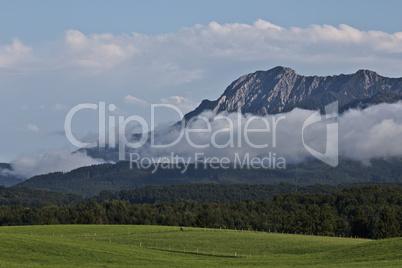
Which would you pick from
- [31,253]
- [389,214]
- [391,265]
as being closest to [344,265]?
[391,265]

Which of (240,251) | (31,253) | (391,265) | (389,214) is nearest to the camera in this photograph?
(391,265)

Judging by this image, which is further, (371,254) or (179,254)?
(179,254)

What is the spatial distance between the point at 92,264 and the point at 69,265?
3445 millimetres

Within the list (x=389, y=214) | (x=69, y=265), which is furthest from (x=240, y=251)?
(x=389, y=214)

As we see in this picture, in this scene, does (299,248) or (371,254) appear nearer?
(371,254)

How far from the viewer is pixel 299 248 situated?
106 meters

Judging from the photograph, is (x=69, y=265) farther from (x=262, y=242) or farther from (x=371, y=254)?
(x=262, y=242)

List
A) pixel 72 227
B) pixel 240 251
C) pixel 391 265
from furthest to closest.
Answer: pixel 72 227 → pixel 240 251 → pixel 391 265

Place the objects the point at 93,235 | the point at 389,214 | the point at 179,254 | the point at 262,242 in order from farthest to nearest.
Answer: the point at 389,214, the point at 93,235, the point at 262,242, the point at 179,254

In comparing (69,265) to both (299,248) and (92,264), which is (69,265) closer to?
(92,264)

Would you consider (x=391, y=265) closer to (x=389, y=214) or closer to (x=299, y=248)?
(x=299, y=248)

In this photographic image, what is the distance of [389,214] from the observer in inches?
7160

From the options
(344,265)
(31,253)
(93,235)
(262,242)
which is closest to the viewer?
(344,265)

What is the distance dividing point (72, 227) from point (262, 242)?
5575 cm
